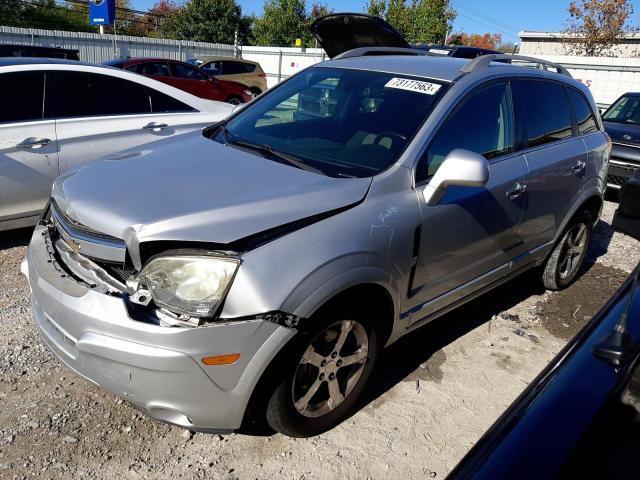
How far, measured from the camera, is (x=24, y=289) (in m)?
4.08

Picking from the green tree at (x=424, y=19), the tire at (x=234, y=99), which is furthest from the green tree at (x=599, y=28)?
the tire at (x=234, y=99)

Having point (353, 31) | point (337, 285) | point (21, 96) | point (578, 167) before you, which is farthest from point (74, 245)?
point (353, 31)

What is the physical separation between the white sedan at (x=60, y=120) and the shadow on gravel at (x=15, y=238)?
315 millimetres

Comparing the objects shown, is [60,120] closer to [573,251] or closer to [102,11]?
[573,251]

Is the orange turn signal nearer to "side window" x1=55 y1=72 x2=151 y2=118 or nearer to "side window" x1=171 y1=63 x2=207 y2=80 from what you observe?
"side window" x1=55 y1=72 x2=151 y2=118

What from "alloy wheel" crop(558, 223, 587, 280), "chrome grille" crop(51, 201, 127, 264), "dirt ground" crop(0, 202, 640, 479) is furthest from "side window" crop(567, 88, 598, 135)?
"chrome grille" crop(51, 201, 127, 264)

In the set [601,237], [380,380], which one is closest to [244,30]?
[601,237]

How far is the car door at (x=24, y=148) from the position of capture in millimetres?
4531

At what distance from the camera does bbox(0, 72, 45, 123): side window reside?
15.3ft

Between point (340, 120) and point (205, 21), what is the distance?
136 ft

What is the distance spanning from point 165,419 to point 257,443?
0.58 metres

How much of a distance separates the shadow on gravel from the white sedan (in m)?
0.31

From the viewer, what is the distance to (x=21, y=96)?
15.6 feet

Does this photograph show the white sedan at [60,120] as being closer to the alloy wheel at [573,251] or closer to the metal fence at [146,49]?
the alloy wheel at [573,251]
